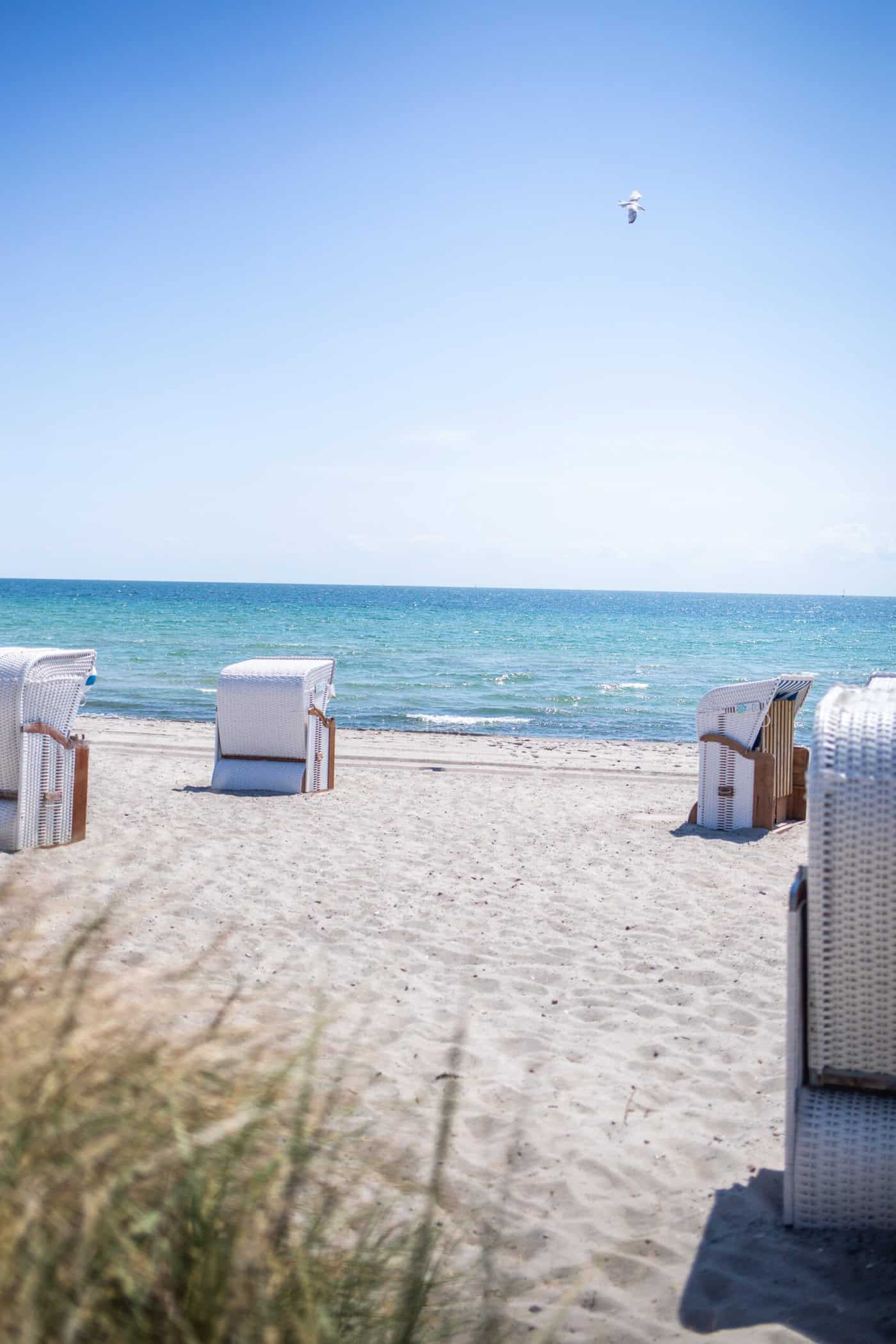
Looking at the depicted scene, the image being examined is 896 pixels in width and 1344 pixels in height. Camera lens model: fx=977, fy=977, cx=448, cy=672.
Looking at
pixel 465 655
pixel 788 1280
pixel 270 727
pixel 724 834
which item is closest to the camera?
pixel 788 1280

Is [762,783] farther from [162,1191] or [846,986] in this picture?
[162,1191]

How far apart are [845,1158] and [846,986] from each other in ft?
1.57

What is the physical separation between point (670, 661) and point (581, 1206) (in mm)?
34152

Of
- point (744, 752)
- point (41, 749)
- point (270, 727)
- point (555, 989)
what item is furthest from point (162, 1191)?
point (270, 727)

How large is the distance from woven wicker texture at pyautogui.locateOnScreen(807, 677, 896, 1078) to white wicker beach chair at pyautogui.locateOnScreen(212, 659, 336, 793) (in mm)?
6796

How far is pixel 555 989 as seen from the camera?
Answer: 4695mm

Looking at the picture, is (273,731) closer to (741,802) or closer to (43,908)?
(741,802)

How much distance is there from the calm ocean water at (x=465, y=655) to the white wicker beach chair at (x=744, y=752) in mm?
2331

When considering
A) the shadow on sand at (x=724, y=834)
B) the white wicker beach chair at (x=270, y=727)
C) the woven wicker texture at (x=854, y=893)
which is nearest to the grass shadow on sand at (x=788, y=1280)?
the woven wicker texture at (x=854, y=893)

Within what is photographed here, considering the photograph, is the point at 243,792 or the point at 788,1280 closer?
the point at 788,1280

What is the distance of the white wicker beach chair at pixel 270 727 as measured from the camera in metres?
9.13

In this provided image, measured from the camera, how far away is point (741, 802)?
8.38 m

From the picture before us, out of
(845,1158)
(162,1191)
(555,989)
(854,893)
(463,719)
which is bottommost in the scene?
(463,719)

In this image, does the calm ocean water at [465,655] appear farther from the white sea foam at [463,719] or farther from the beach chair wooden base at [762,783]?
the beach chair wooden base at [762,783]
